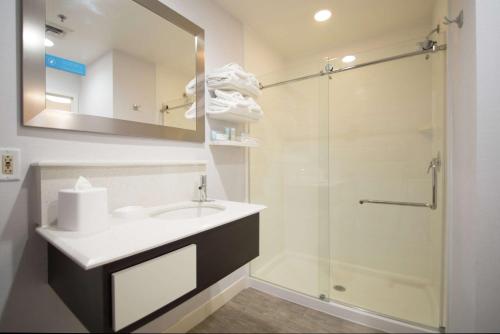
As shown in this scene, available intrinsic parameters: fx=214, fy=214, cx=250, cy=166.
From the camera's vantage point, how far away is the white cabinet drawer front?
640 millimetres

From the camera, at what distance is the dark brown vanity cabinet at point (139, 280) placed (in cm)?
63

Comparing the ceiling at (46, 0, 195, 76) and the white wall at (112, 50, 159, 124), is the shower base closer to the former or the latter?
the white wall at (112, 50, 159, 124)

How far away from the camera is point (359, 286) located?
190 cm

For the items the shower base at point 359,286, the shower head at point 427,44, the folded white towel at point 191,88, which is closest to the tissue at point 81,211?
the folded white towel at point 191,88

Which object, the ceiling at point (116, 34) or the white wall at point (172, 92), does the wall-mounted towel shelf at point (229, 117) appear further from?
the ceiling at point (116, 34)

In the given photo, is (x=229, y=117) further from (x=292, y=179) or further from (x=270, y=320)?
(x=270, y=320)

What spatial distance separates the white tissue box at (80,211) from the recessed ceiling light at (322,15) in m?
2.11

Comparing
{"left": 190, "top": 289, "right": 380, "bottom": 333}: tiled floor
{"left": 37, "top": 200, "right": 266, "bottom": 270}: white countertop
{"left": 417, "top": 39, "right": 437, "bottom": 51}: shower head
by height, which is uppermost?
{"left": 417, "top": 39, "right": 437, "bottom": 51}: shower head

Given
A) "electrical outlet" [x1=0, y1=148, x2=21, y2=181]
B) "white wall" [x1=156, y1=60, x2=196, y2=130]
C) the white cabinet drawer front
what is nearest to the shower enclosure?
"white wall" [x1=156, y1=60, x2=196, y2=130]

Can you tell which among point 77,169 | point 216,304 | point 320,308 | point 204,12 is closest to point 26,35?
point 77,169

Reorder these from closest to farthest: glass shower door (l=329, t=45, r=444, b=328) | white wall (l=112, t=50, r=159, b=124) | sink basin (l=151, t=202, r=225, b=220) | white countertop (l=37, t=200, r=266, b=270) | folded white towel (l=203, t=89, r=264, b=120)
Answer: white countertop (l=37, t=200, r=266, b=270) < white wall (l=112, t=50, r=159, b=124) < sink basin (l=151, t=202, r=225, b=220) < folded white towel (l=203, t=89, r=264, b=120) < glass shower door (l=329, t=45, r=444, b=328)

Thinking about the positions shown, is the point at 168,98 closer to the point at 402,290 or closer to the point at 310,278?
the point at 310,278

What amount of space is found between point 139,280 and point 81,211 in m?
0.34

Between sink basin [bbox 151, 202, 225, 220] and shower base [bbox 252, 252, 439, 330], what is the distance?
39.7 inches
